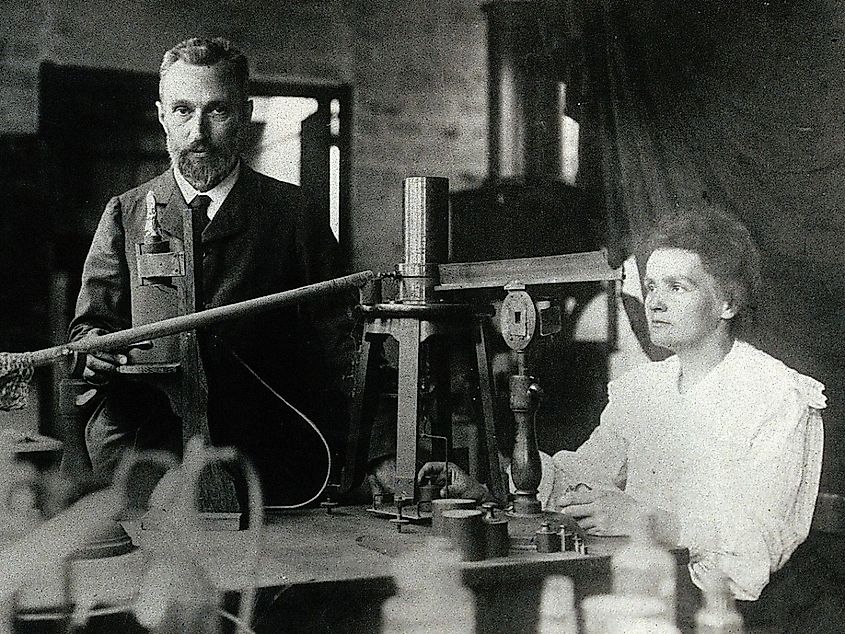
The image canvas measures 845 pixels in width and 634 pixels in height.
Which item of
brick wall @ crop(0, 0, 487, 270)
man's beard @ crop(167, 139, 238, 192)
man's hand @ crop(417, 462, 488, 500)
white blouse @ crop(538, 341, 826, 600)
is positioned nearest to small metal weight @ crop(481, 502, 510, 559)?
man's hand @ crop(417, 462, 488, 500)

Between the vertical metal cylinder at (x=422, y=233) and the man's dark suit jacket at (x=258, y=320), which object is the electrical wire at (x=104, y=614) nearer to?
the man's dark suit jacket at (x=258, y=320)

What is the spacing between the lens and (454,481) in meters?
2.52

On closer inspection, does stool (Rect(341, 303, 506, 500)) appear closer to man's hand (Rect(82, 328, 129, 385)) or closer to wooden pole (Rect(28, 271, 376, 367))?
wooden pole (Rect(28, 271, 376, 367))

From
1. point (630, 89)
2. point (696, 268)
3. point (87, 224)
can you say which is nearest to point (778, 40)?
A: point (630, 89)

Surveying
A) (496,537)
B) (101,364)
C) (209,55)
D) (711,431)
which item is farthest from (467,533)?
(209,55)

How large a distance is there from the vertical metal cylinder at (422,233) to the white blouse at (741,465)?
0.64 m

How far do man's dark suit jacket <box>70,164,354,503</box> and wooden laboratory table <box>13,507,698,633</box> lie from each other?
0.62 feet

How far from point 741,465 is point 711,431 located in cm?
11

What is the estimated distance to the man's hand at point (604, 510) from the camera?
2.46 metres

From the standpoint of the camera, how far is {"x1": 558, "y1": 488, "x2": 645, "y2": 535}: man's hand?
2.46 m

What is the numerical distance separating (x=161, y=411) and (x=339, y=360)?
0.45 metres

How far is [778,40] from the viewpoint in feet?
8.13

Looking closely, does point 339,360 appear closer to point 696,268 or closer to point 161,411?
point 161,411

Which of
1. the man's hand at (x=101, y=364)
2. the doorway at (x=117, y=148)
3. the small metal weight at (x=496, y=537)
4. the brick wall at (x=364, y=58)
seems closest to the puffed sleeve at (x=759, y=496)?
the small metal weight at (x=496, y=537)
